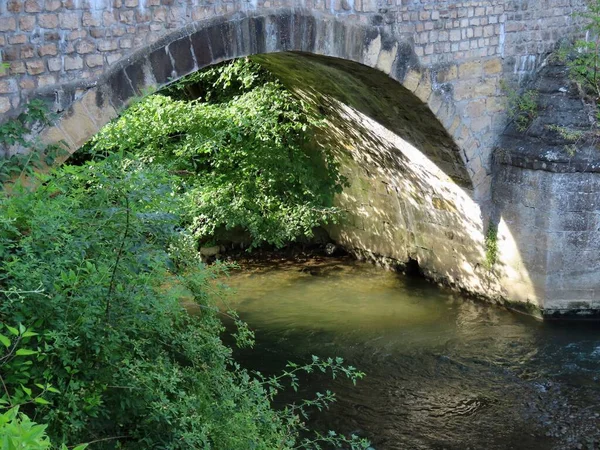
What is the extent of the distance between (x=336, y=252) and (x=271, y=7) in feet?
16.3

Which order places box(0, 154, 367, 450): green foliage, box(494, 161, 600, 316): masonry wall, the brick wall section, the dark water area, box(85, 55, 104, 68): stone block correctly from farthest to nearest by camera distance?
box(494, 161, 600, 316): masonry wall < the dark water area < box(85, 55, 104, 68): stone block < the brick wall section < box(0, 154, 367, 450): green foliage

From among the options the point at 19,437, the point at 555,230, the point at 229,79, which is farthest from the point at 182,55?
the point at 19,437

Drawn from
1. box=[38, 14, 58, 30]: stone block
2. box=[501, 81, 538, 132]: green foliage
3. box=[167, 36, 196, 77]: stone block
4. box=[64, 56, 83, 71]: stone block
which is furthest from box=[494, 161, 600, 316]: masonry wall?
box=[38, 14, 58, 30]: stone block

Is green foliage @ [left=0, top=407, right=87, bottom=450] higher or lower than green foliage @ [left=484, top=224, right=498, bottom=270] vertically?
higher

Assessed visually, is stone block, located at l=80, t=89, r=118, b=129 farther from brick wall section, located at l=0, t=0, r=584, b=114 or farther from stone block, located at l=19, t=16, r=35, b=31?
stone block, located at l=19, t=16, r=35, b=31

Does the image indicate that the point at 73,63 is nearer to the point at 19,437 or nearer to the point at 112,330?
the point at 112,330

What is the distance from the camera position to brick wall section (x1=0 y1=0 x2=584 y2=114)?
214 inches

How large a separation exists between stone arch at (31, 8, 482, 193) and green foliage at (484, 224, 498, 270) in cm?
40

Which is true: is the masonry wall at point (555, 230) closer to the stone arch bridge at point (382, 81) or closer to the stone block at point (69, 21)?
the stone arch bridge at point (382, 81)

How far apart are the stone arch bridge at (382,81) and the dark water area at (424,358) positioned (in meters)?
0.53

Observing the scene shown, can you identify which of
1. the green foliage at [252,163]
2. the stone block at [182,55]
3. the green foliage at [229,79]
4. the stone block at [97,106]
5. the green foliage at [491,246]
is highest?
the stone block at [182,55]

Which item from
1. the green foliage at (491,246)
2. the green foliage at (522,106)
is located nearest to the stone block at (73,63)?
the green foliage at (522,106)

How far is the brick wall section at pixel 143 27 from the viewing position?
17.8 feet

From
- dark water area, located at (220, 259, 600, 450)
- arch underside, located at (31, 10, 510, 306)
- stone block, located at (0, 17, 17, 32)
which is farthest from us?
dark water area, located at (220, 259, 600, 450)
